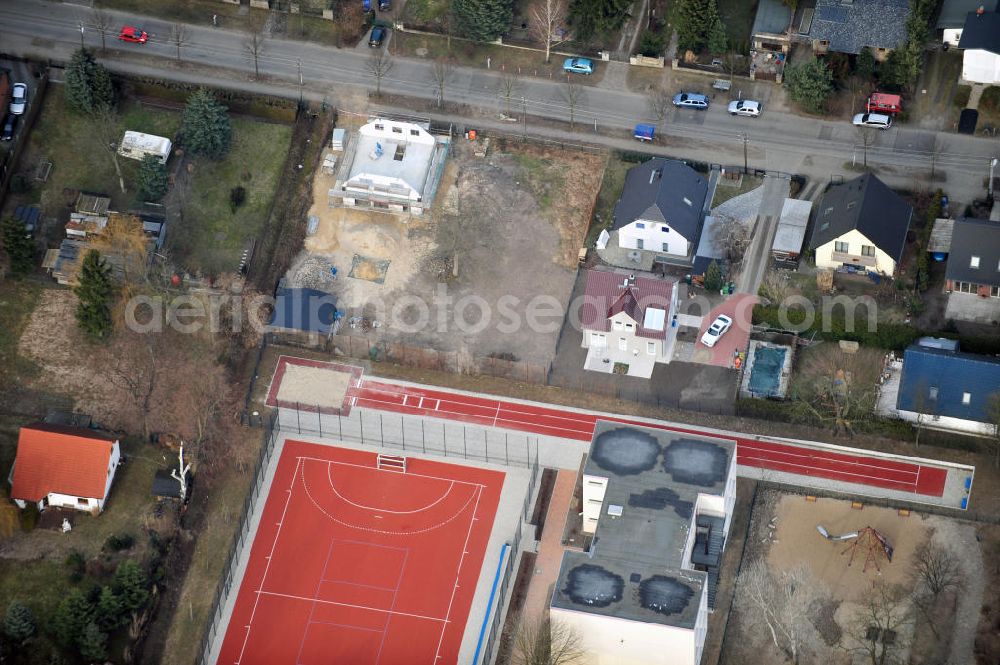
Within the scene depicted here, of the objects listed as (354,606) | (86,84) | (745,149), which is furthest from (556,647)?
(86,84)

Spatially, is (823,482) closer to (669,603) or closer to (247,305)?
(669,603)

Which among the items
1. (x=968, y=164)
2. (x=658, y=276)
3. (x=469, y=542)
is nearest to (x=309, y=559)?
(x=469, y=542)

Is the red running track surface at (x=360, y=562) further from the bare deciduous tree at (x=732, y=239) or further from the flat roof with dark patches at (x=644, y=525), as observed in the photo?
the bare deciduous tree at (x=732, y=239)

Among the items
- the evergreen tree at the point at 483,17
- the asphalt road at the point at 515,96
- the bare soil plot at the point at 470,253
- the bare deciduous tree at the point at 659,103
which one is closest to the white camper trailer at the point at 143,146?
the asphalt road at the point at 515,96

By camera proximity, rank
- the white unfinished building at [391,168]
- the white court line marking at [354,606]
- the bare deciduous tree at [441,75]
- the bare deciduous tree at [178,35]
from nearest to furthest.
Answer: the white court line marking at [354,606] → the white unfinished building at [391,168] → the bare deciduous tree at [441,75] → the bare deciduous tree at [178,35]

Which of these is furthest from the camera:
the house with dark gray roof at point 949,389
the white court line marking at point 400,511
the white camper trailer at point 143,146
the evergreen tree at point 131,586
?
the white camper trailer at point 143,146

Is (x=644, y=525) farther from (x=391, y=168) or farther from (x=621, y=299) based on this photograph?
(x=391, y=168)

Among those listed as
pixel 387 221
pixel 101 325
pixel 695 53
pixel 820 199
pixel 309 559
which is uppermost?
pixel 695 53
